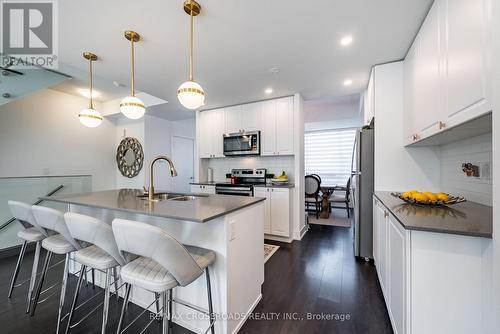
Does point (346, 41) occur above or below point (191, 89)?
above

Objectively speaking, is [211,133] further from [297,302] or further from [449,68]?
[449,68]

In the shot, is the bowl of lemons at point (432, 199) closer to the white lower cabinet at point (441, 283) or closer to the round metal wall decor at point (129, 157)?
the white lower cabinet at point (441, 283)

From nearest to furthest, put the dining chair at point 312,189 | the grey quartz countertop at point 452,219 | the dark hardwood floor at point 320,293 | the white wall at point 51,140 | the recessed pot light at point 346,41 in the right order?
1. the grey quartz countertop at point 452,219
2. the dark hardwood floor at point 320,293
3. the recessed pot light at point 346,41
4. the white wall at point 51,140
5. the dining chair at point 312,189

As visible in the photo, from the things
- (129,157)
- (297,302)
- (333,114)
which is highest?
(333,114)

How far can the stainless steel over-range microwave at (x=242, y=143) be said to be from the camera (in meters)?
3.74

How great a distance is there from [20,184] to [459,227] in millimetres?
4965

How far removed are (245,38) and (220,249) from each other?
196 cm

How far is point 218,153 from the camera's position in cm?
420

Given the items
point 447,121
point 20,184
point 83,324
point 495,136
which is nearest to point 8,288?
point 83,324

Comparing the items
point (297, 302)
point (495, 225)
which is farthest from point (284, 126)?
point (495, 225)

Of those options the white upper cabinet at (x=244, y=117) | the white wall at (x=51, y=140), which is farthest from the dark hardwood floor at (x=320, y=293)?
the white wall at (x=51, y=140)

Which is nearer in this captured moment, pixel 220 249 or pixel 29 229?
pixel 220 249

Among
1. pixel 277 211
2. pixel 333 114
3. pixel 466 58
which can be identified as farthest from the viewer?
pixel 333 114

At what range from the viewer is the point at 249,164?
4184 millimetres
